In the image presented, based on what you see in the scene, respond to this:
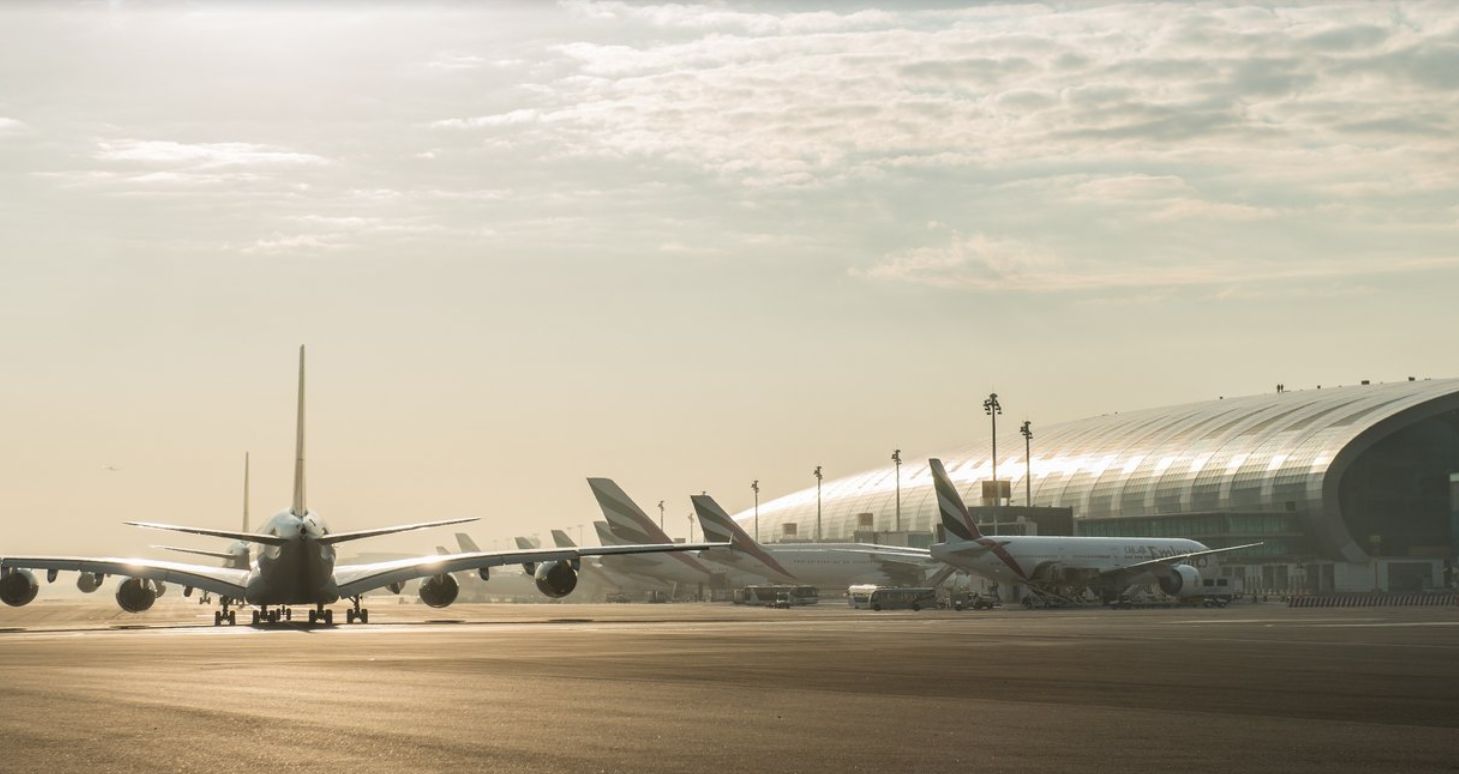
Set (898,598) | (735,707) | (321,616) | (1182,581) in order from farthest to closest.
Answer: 1. (1182,581)
2. (898,598)
3. (321,616)
4. (735,707)

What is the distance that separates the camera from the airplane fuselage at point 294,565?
55906 mm

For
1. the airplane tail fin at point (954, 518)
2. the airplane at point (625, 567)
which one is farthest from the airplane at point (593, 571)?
the airplane tail fin at point (954, 518)

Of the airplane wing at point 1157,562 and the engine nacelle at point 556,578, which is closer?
the engine nacelle at point 556,578

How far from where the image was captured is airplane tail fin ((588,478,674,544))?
111 metres

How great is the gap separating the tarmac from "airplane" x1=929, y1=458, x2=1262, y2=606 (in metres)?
58.6

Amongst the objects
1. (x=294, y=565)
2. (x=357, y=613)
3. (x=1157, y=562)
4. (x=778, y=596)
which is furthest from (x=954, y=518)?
(x=294, y=565)

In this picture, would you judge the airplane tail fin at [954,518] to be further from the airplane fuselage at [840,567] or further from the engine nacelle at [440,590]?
the engine nacelle at [440,590]

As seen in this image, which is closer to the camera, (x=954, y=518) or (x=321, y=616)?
(x=321, y=616)

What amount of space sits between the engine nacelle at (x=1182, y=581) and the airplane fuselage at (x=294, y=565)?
189 feet

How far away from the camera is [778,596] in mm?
108000

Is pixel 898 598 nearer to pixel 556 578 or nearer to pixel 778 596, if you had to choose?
pixel 778 596

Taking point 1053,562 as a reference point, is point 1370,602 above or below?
below

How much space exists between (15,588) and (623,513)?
187ft

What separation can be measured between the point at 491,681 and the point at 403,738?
8815 millimetres
